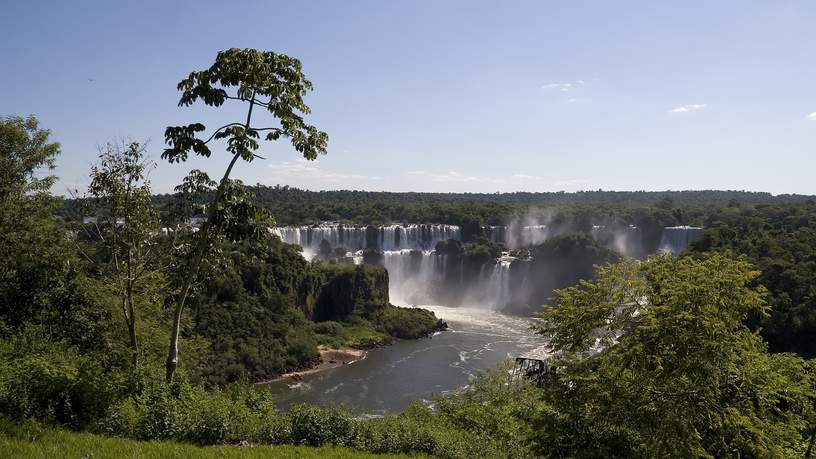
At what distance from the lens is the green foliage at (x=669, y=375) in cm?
772

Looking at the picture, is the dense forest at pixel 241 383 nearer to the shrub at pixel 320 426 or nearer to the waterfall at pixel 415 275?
the shrub at pixel 320 426

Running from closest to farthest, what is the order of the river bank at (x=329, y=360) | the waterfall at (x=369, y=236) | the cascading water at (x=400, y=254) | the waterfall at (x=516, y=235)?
the river bank at (x=329, y=360) → the waterfall at (x=369, y=236) → the cascading water at (x=400, y=254) → the waterfall at (x=516, y=235)

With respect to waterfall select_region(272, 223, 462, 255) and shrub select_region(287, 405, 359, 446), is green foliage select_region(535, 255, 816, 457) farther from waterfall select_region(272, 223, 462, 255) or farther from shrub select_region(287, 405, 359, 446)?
waterfall select_region(272, 223, 462, 255)

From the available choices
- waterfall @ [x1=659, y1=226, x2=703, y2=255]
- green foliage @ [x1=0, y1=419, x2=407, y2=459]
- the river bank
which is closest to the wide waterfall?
waterfall @ [x1=659, y1=226, x2=703, y2=255]

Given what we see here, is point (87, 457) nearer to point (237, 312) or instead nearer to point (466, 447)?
point (466, 447)

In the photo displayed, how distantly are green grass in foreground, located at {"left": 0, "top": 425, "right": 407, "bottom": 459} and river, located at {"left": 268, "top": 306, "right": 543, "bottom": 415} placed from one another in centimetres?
1844

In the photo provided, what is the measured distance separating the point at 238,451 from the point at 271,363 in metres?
32.2

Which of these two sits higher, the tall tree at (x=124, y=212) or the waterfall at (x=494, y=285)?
the tall tree at (x=124, y=212)

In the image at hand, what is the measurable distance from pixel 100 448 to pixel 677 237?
6699 cm

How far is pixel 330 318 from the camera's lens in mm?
51562

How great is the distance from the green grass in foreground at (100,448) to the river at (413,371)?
1844 centimetres

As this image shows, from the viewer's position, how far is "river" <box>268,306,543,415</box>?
3238 centimetres

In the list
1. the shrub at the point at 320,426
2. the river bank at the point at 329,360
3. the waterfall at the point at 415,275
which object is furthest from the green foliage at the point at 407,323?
the shrub at the point at 320,426

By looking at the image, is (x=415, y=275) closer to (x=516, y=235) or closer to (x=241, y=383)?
(x=516, y=235)
